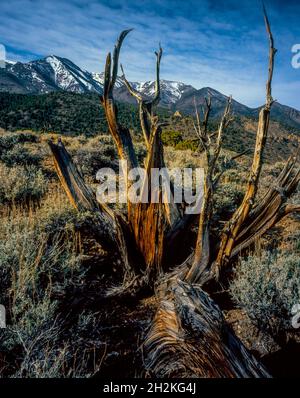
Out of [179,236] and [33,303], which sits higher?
[179,236]

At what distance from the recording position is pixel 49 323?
251 centimetres

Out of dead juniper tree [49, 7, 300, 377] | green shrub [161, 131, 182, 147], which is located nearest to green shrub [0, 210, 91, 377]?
dead juniper tree [49, 7, 300, 377]

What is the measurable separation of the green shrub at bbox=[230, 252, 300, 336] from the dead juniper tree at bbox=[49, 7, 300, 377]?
0.40m

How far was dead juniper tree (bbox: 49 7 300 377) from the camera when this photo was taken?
88.6 inches

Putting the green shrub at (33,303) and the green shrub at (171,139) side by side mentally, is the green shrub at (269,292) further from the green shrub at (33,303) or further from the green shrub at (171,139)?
the green shrub at (171,139)

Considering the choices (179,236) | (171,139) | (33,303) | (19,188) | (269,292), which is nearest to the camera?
(33,303)

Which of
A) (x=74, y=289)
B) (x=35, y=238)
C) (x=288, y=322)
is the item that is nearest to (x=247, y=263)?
(x=288, y=322)

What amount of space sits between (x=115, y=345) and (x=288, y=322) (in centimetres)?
169

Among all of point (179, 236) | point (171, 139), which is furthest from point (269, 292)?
point (171, 139)

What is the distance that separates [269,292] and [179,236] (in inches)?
57.0

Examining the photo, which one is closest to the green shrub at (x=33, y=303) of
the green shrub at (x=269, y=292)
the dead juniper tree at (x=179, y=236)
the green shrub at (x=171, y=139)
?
the dead juniper tree at (x=179, y=236)

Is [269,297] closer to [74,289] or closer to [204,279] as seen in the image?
[204,279]

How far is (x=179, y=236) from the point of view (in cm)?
425

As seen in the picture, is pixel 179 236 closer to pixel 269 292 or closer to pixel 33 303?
pixel 269 292
